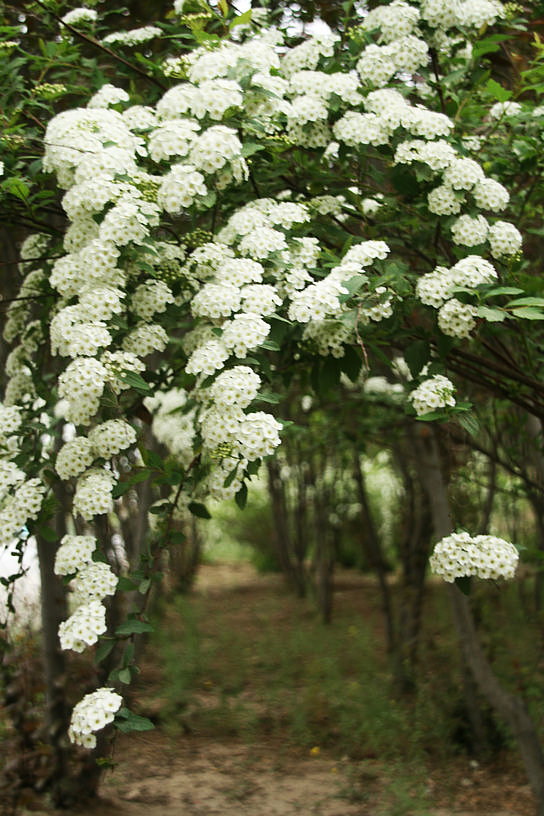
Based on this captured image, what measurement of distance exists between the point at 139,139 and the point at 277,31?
946 mm

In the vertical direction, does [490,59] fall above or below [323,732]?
above

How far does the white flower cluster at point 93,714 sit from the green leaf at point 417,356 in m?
1.23

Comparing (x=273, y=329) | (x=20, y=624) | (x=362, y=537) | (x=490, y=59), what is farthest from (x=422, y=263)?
(x=362, y=537)

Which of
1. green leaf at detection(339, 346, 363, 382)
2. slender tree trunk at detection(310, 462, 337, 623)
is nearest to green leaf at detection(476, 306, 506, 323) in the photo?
green leaf at detection(339, 346, 363, 382)

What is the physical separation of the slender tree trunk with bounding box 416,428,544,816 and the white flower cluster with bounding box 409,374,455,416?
65.1 inches

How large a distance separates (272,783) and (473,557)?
2936 mm

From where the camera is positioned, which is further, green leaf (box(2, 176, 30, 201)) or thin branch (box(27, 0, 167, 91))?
thin branch (box(27, 0, 167, 91))

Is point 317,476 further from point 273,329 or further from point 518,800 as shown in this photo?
point 273,329

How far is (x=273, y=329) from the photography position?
237 centimetres

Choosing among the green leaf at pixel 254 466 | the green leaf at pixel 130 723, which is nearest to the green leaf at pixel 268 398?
the green leaf at pixel 254 466

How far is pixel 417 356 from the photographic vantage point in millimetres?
2525

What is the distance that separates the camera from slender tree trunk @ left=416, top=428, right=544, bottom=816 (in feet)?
12.5

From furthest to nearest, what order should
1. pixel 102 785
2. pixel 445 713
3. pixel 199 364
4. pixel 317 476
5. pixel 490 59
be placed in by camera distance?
pixel 317 476, pixel 445 713, pixel 102 785, pixel 490 59, pixel 199 364

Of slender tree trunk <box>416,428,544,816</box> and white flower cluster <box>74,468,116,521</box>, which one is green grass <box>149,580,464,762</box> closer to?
slender tree trunk <box>416,428,544,816</box>
